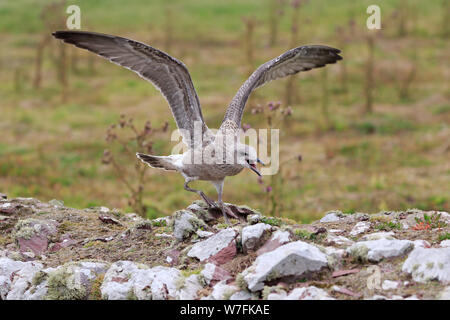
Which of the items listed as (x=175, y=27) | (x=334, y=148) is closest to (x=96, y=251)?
(x=334, y=148)

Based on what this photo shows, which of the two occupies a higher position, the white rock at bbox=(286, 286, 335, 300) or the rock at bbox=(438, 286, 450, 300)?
the rock at bbox=(438, 286, 450, 300)

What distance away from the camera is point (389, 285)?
474cm

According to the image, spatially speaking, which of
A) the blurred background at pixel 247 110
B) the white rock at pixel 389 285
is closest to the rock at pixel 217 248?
the white rock at pixel 389 285

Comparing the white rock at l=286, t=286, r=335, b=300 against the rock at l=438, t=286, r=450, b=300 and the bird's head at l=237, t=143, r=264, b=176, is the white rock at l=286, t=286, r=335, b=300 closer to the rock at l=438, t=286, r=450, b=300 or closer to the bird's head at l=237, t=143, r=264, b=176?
the rock at l=438, t=286, r=450, b=300

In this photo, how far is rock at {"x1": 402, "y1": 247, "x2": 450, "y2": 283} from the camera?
4.68 meters

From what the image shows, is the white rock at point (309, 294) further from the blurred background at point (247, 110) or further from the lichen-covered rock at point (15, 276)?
the blurred background at point (247, 110)

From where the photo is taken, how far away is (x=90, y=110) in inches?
747

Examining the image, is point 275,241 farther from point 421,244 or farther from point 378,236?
point 421,244

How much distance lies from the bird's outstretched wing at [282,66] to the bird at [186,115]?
0.02 meters

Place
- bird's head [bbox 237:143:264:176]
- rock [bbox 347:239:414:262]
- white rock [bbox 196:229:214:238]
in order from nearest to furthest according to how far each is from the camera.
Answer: rock [bbox 347:239:414:262] → white rock [bbox 196:229:214:238] → bird's head [bbox 237:143:264:176]

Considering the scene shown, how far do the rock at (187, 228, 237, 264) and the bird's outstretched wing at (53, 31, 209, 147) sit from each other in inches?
60.6

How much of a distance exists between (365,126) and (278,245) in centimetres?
1185

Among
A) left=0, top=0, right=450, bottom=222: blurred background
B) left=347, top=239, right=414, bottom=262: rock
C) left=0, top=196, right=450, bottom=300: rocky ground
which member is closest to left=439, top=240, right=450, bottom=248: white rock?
left=0, top=196, right=450, bottom=300: rocky ground

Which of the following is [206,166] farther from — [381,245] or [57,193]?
[57,193]
